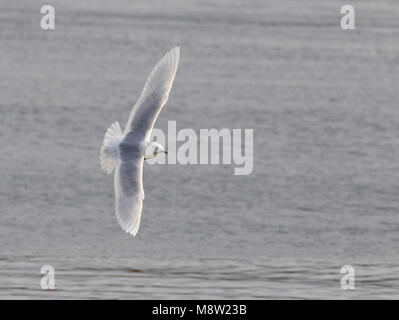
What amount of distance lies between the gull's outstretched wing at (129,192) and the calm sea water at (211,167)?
85 centimetres

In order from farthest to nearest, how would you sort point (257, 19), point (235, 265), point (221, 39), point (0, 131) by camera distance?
point (257, 19)
point (221, 39)
point (0, 131)
point (235, 265)

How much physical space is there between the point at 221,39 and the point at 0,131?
848cm

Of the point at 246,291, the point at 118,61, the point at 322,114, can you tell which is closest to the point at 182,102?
the point at 322,114

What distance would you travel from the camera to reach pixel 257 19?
85.7 ft

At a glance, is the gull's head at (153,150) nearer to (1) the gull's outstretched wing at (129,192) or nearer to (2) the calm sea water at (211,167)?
(1) the gull's outstretched wing at (129,192)

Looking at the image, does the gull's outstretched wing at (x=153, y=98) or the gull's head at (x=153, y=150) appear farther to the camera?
the gull's outstretched wing at (x=153, y=98)

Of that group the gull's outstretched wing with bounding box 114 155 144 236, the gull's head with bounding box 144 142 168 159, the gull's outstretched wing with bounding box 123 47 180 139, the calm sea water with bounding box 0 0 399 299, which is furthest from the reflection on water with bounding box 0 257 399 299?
the gull's outstretched wing with bounding box 123 47 180 139

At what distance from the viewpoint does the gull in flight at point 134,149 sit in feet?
34.5

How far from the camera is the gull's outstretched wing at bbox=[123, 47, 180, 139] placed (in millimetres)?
10836

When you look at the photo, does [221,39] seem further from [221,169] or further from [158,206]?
[158,206]

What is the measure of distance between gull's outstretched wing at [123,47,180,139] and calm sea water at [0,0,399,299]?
1598 mm

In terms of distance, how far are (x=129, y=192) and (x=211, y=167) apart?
15.6ft

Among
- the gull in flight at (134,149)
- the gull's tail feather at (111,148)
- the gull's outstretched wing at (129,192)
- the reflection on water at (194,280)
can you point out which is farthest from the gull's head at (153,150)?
the reflection on water at (194,280)

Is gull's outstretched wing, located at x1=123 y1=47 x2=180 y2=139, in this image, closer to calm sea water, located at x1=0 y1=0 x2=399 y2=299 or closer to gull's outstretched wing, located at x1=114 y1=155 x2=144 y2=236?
gull's outstretched wing, located at x1=114 y1=155 x2=144 y2=236
